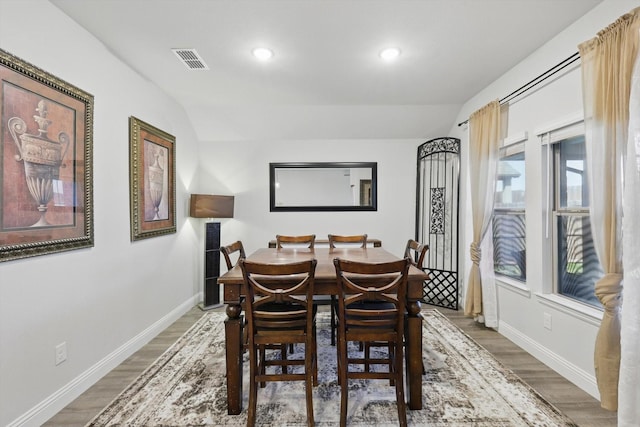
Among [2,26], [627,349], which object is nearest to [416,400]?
[627,349]

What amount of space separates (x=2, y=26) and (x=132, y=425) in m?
2.30

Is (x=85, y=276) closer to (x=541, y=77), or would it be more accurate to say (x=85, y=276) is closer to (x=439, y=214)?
(x=541, y=77)

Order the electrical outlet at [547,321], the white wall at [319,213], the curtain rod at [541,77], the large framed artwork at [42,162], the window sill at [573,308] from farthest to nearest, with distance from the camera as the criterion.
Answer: the white wall at [319,213], the electrical outlet at [547,321], the curtain rod at [541,77], the window sill at [573,308], the large framed artwork at [42,162]

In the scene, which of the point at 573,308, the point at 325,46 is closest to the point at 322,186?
the point at 325,46

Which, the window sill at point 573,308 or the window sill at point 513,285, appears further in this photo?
the window sill at point 513,285

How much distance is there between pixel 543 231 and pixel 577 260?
312 millimetres

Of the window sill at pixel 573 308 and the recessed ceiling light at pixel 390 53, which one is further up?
the recessed ceiling light at pixel 390 53

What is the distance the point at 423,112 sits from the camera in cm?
388

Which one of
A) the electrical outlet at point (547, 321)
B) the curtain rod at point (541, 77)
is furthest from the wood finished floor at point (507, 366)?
the curtain rod at point (541, 77)

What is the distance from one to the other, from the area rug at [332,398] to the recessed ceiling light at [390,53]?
8.38 ft

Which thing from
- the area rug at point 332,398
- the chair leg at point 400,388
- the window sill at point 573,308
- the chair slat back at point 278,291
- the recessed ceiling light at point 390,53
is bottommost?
the area rug at point 332,398

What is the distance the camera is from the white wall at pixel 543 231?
202 centimetres

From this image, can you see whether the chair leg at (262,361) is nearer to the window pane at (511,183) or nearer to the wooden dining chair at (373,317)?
the wooden dining chair at (373,317)

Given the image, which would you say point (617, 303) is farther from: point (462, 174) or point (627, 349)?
point (462, 174)
